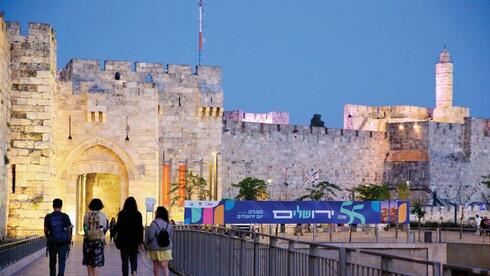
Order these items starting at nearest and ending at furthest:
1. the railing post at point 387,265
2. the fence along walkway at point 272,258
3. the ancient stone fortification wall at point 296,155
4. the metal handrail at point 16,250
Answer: the railing post at point 387,265
the fence along walkway at point 272,258
the metal handrail at point 16,250
the ancient stone fortification wall at point 296,155

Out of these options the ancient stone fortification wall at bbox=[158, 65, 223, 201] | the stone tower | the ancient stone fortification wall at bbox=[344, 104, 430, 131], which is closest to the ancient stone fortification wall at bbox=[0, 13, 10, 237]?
the ancient stone fortification wall at bbox=[158, 65, 223, 201]

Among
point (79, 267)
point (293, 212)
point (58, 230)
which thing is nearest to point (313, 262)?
point (58, 230)

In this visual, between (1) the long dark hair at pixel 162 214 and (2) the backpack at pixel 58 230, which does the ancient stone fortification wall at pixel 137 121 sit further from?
(1) the long dark hair at pixel 162 214

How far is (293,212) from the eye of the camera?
32.5 metres

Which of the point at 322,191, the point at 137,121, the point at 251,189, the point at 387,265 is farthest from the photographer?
the point at 322,191

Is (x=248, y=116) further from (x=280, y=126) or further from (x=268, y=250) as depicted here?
(x=268, y=250)

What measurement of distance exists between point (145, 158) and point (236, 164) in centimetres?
1207

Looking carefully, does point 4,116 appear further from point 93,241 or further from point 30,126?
point 93,241

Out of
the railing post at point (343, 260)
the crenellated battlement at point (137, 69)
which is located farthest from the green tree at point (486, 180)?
the railing post at point (343, 260)

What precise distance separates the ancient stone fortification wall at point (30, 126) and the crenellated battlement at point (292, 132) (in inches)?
739

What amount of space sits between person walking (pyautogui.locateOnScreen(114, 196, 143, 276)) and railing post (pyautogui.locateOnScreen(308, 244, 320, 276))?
4.06 meters

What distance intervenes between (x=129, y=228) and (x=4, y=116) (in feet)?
47.1

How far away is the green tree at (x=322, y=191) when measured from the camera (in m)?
48.0

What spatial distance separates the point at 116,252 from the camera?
974 inches
